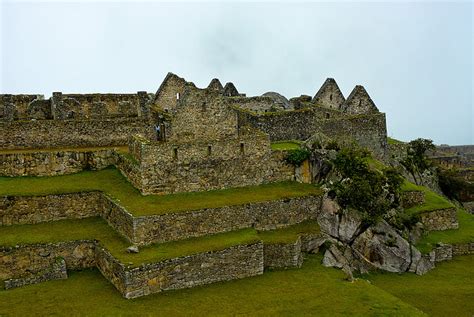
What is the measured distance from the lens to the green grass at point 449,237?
27.0m

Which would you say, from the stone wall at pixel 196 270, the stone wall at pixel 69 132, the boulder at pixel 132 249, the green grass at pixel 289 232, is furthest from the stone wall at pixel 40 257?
the stone wall at pixel 69 132

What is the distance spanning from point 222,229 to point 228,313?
5.38m

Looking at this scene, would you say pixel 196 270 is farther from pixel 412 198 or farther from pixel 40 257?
pixel 412 198

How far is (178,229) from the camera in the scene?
73.8 ft

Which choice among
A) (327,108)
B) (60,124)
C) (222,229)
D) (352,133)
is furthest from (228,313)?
(327,108)

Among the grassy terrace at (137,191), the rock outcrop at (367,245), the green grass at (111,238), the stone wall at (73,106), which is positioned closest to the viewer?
the green grass at (111,238)

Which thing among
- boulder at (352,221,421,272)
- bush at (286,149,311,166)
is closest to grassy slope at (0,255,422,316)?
boulder at (352,221,421,272)

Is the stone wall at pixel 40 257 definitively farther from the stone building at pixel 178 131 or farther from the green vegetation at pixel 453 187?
the green vegetation at pixel 453 187

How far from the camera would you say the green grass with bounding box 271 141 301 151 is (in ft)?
94.2

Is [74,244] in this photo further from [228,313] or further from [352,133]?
[352,133]

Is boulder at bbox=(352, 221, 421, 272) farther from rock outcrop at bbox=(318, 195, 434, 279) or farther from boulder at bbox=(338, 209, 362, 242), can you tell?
boulder at bbox=(338, 209, 362, 242)

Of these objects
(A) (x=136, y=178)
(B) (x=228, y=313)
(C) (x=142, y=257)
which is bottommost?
(B) (x=228, y=313)

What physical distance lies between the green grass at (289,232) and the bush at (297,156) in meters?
3.41

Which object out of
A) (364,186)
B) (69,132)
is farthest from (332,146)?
(69,132)
